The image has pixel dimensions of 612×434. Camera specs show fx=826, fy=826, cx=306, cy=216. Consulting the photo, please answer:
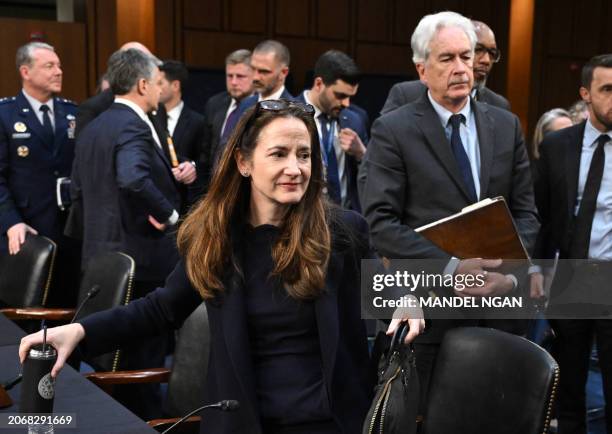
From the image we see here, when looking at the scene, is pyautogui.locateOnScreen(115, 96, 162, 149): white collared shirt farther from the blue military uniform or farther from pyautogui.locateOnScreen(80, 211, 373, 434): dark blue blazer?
pyautogui.locateOnScreen(80, 211, 373, 434): dark blue blazer

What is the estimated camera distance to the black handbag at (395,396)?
1.55 meters

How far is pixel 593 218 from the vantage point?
3.18 m

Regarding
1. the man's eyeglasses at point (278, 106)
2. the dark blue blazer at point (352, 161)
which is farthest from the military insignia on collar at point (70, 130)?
the man's eyeglasses at point (278, 106)

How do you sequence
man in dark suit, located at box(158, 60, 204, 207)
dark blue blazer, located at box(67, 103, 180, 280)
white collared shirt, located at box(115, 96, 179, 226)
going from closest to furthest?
dark blue blazer, located at box(67, 103, 180, 280) → white collared shirt, located at box(115, 96, 179, 226) → man in dark suit, located at box(158, 60, 204, 207)

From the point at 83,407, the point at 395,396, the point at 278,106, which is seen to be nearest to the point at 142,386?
the point at 83,407

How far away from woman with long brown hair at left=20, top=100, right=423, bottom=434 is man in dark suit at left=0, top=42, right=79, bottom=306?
2567 mm

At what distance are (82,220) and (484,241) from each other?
264 centimetres

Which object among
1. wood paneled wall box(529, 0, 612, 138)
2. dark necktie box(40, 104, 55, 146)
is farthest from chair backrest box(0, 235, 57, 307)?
wood paneled wall box(529, 0, 612, 138)

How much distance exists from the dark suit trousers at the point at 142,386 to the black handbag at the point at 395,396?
1.48 meters

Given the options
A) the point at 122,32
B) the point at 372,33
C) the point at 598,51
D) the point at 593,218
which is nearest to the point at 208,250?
the point at 593,218

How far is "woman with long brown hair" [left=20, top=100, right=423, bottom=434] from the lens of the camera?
1.93 m

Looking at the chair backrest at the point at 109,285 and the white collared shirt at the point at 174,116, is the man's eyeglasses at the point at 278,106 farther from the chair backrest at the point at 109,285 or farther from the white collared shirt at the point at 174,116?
the white collared shirt at the point at 174,116

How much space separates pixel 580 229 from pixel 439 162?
930 mm

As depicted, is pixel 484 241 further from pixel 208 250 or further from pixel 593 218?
pixel 593 218
